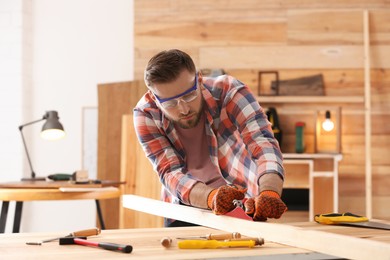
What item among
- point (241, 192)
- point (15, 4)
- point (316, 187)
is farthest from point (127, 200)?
point (15, 4)

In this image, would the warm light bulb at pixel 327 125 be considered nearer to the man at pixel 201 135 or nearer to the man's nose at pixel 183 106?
the man at pixel 201 135

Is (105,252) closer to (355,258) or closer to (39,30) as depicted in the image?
(355,258)

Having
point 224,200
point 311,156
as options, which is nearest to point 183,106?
point 224,200

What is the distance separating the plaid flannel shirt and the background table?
123 cm

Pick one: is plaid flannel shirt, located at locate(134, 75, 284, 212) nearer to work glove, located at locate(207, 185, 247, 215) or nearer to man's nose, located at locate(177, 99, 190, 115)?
man's nose, located at locate(177, 99, 190, 115)

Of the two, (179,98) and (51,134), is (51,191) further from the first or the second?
(179,98)

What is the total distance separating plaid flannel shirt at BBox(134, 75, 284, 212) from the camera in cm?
219

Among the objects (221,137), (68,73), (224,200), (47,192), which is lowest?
(47,192)

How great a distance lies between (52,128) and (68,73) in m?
1.49

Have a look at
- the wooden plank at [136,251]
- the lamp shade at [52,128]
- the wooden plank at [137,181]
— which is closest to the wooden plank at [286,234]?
the wooden plank at [136,251]

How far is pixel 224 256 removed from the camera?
1.41 m

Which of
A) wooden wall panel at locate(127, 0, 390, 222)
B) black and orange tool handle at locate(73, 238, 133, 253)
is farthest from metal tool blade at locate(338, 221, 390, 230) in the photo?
wooden wall panel at locate(127, 0, 390, 222)

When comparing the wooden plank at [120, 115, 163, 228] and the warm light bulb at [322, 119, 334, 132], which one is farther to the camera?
the warm light bulb at [322, 119, 334, 132]

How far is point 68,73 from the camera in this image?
18.0 feet
